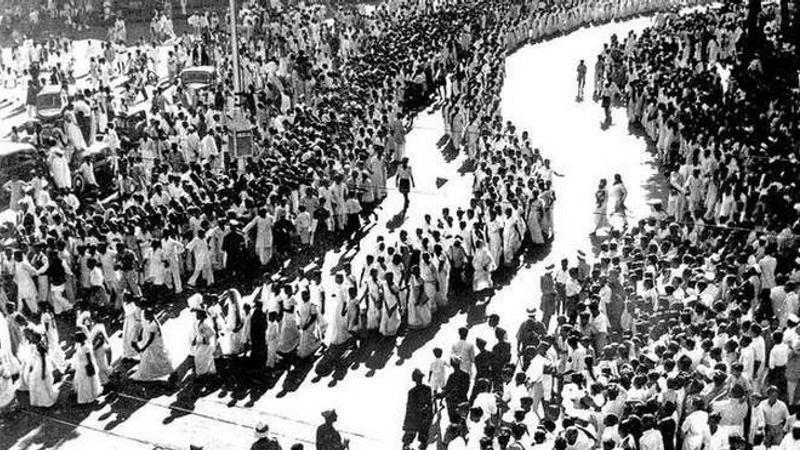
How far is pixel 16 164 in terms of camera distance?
2119 cm

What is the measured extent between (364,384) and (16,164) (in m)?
11.9

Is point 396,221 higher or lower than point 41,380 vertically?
higher

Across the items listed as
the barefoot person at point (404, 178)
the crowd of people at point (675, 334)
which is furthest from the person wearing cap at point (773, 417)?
the barefoot person at point (404, 178)

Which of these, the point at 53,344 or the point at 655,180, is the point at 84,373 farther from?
the point at 655,180

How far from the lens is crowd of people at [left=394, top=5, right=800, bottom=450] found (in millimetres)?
10156

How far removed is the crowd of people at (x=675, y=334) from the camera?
1016 centimetres

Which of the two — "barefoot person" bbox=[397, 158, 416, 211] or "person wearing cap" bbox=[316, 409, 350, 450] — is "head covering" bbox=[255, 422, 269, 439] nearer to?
"person wearing cap" bbox=[316, 409, 350, 450]

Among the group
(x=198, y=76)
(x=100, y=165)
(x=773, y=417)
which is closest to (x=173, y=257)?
(x=100, y=165)

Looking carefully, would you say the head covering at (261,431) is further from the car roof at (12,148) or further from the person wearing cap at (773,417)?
the car roof at (12,148)

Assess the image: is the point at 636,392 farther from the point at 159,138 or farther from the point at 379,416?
the point at 159,138

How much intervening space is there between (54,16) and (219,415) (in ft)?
110

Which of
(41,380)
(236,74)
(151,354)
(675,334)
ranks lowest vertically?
(41,380)

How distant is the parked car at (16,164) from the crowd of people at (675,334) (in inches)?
482

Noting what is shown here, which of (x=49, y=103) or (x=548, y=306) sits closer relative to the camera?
(x=548, y=306)
